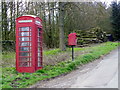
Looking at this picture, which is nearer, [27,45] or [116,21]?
[27,45]

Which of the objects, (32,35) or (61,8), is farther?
(61,8)

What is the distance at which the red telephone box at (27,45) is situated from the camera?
8133 mm

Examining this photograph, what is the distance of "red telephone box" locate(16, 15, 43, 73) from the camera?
8.13 metres

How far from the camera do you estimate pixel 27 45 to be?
8.22 m

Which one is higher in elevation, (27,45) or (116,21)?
(116,21)

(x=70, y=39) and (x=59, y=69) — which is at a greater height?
(x=70, y=39)

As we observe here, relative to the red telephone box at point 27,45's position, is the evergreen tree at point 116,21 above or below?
above

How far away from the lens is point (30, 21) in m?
8.16

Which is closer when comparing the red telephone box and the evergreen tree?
the red telephone box

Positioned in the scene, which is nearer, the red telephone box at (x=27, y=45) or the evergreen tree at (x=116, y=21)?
the red telephone box at (x=27, y=45)

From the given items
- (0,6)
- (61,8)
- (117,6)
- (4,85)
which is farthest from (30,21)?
(117,6)

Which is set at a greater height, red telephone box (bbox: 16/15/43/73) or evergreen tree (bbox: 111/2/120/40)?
evergreen tree (bbox: 111/2/120/40)

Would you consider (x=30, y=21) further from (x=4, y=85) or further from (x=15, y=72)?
(x=4, y=85)

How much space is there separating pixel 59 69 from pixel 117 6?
28.0 m
